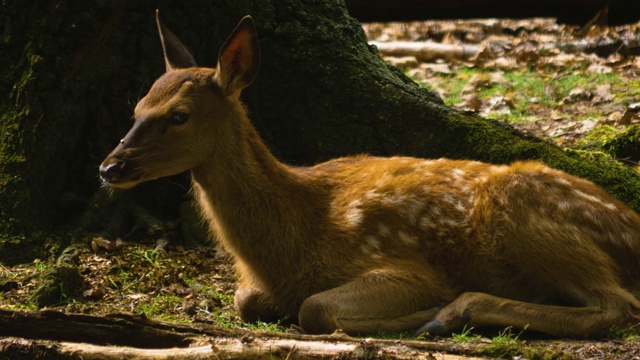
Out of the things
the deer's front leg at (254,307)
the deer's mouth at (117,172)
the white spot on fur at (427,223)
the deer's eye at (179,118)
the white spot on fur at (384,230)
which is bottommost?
the deer's front leg at (254,307)

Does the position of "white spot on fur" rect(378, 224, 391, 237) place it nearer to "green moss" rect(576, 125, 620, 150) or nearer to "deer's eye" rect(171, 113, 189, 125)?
→ "deer's eye" rect(171, 113, 189, 125)

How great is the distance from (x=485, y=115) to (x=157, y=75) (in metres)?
4.27

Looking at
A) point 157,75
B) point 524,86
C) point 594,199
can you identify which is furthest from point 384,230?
point 524,86

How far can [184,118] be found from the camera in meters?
5.93

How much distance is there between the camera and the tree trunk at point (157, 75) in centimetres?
707

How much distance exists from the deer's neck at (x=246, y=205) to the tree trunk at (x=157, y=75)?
1.49 meters

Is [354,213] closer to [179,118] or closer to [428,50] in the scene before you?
[179,118]

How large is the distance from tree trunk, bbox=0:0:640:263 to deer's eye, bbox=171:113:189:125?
4.78 feet

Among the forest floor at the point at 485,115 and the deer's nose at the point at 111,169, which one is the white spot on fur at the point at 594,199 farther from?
the deer's nose at the point at 111,169

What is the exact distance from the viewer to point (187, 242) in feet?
24.6

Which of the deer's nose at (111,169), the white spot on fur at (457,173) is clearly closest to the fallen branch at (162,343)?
the deer's nose at (111,169)

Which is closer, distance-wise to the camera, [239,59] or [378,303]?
[378,303]

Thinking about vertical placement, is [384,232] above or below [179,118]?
below

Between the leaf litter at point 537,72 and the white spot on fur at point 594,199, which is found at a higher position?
the leaf litter at point 537,72
